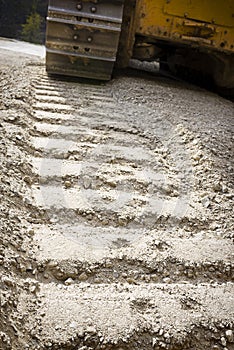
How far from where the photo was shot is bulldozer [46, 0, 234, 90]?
10.7 feet

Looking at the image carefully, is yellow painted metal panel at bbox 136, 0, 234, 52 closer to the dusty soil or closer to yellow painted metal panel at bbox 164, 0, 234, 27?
yellow painted metal panel at bbox 164, 0, 234, 27

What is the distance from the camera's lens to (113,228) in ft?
4.93

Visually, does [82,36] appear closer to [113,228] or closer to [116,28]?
[116,28]

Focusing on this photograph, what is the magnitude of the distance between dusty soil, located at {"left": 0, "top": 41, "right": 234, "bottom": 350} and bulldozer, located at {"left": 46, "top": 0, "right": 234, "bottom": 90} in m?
0.93

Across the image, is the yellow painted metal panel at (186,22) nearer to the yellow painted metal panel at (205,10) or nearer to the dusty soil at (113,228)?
the yellow painted metal panel at (205,10)

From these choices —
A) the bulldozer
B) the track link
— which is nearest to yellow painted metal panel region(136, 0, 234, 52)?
the bulldozer

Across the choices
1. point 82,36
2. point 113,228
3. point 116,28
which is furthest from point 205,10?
point 113,228

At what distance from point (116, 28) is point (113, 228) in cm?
232

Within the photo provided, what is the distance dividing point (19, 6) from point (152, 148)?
1039 cm

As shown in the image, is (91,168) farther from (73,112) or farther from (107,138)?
(73,112)

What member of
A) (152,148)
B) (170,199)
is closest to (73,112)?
(152,148)

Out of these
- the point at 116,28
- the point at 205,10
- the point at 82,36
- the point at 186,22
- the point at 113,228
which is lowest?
the point at 113,228

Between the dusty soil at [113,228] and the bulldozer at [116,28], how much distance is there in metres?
0.93

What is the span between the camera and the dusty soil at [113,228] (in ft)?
3.55
